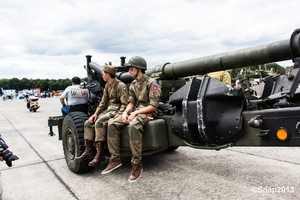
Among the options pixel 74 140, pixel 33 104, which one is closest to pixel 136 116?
pixel 74 140

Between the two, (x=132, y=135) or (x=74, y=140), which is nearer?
(x=132, y=135)

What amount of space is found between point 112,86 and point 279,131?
8.12ft

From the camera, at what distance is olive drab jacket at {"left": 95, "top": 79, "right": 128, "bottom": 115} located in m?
4.37

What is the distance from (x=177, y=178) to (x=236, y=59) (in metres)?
1.86

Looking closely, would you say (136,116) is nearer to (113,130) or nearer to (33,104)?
(113,130)

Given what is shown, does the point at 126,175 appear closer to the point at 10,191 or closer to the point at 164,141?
the point at 164,141

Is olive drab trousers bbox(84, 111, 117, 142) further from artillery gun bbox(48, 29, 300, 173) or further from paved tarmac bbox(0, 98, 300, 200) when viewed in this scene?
paved tarmac bbox(0, 98, 300, 200)

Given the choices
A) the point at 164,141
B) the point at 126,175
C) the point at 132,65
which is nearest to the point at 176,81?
the point at 132,65

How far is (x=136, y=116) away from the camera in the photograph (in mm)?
3775

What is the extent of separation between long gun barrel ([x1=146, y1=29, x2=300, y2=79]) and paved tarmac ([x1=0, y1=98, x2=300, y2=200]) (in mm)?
1364

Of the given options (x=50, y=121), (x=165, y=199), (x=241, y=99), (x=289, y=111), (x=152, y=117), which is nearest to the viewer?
(x=289, y=111)

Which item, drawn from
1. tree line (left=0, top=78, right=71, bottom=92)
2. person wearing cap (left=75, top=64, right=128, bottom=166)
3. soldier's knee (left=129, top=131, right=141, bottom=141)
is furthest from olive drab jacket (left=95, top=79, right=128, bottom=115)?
tree line (left=0, top=78, right=71, bottom=92)

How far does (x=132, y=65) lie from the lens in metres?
3.95

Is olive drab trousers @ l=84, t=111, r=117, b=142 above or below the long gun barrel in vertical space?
below
